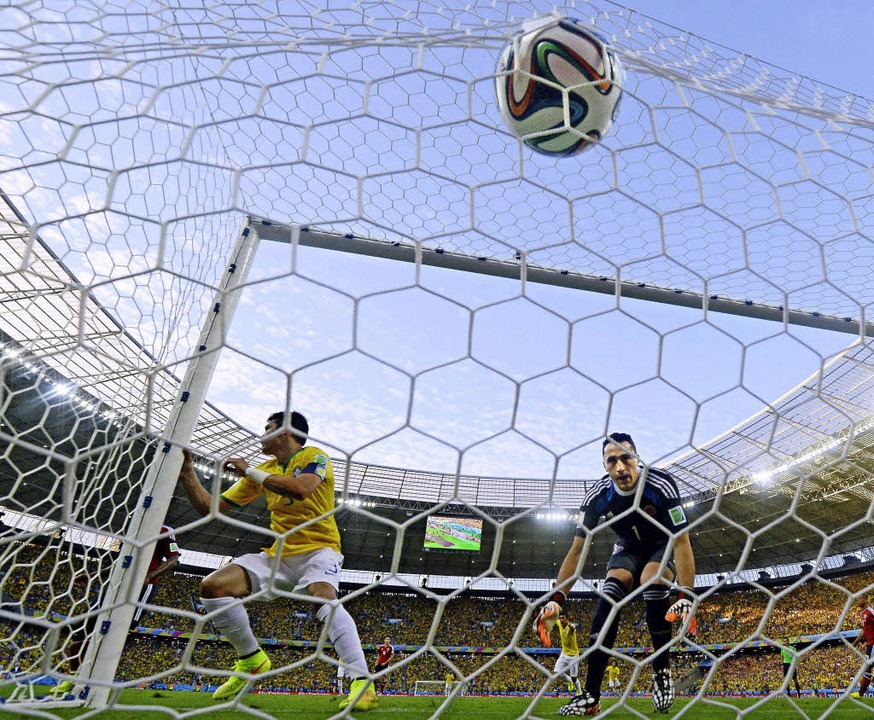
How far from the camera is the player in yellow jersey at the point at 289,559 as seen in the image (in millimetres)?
2361

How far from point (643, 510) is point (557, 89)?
1.85 m

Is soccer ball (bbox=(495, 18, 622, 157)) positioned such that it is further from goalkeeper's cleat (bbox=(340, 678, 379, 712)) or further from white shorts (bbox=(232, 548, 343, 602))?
goalkeeper's cleat (bbox=(340, 678, 379, 712))

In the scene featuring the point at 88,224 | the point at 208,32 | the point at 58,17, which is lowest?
the point at 88,224

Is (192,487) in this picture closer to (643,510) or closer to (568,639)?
(643,510)

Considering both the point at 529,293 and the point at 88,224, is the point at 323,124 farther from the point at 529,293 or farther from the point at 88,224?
the point at 88,224

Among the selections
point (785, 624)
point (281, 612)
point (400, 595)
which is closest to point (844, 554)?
point (785, 624)

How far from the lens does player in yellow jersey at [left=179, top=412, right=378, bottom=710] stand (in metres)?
2.36

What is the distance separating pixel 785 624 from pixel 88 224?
22115 millimetres

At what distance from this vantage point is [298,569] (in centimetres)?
271

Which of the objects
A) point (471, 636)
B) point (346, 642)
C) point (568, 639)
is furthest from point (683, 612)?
point (471, 636)

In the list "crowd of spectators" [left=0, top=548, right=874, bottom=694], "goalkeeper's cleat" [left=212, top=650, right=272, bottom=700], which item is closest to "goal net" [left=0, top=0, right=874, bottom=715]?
"goalkeeper's cleat" [left=212, top=650, right=272, bottom=700]

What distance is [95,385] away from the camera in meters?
3.62

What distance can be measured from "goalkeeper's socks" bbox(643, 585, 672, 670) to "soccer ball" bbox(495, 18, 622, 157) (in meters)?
1.95

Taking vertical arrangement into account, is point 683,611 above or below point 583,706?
above
